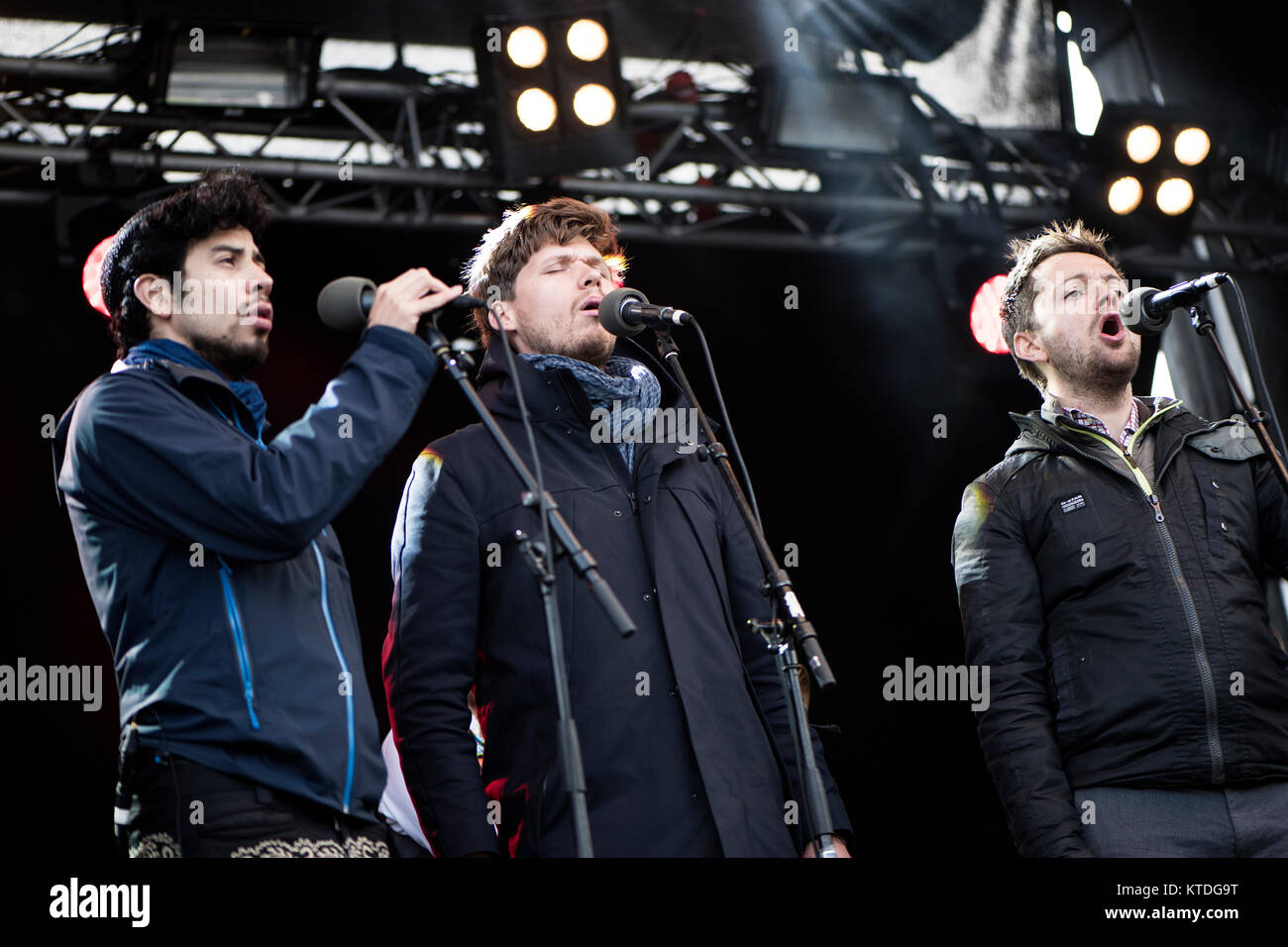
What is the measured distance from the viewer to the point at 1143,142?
630 cm

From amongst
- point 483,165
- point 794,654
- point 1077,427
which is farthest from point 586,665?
point 483,165

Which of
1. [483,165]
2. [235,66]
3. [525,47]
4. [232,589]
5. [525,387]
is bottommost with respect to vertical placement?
[232,589]

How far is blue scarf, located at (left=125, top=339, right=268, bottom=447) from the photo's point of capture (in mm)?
2713

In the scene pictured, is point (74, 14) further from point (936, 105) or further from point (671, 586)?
point (671, 586)

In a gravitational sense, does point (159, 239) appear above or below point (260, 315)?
above

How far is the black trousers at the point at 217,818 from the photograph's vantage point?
7.57 ft

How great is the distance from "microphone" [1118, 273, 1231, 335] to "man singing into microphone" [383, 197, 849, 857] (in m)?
1.00

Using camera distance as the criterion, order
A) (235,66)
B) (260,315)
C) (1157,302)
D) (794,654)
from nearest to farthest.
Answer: (794,654), (260,315), (1157,302), (235,66)

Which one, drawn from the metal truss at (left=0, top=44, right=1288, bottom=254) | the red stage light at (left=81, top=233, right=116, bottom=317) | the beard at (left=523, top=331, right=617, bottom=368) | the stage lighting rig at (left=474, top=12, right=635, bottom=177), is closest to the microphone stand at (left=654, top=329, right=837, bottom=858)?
the beard at (left=523, top=331, right=617, bottom=368)

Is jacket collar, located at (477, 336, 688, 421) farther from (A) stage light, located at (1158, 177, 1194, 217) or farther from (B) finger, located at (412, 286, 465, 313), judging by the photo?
(A) stage light, located at (1158, 177, 1194, 217)

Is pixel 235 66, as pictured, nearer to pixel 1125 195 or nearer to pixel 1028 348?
pixel 1028 348

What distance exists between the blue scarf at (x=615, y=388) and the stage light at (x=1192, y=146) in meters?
4.06

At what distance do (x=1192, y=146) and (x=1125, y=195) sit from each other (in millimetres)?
364
